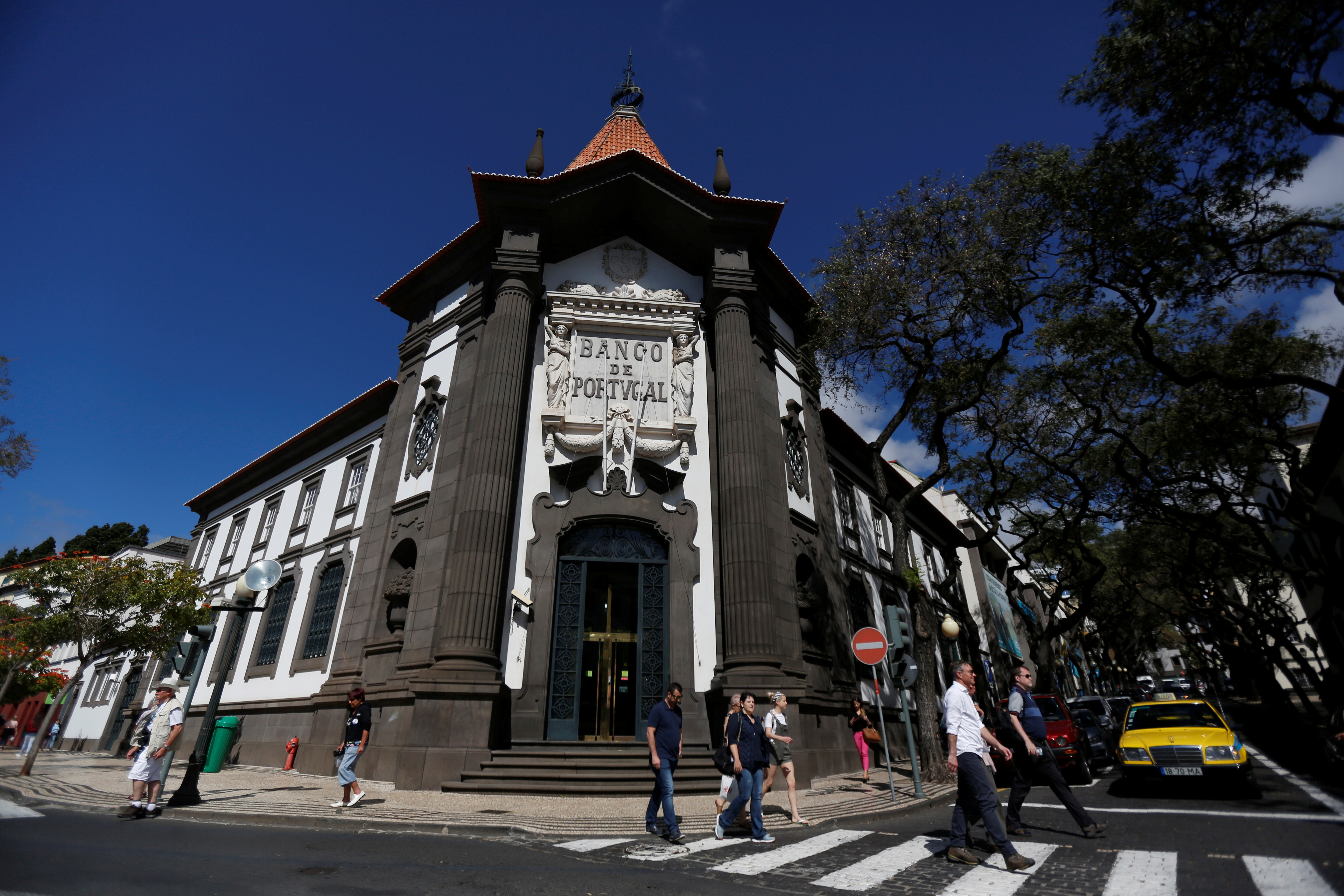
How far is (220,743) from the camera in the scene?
15992 mm

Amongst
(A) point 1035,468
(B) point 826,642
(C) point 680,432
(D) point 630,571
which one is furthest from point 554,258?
(A) point 1035,468

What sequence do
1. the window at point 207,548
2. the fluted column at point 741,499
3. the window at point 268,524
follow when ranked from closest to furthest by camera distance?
the fluted column at point 741,499 < the window at point 268,524 < the window at point 207,548

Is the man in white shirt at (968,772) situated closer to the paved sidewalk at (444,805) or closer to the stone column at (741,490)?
the paved sidewalk at (444,805)

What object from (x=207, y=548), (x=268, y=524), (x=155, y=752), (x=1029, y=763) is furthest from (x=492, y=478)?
(x=207, y=548)

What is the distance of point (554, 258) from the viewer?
18.0m

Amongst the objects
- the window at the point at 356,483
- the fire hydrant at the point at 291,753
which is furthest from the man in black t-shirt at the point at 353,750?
the window at the point at 356,483

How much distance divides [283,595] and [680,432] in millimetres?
15615

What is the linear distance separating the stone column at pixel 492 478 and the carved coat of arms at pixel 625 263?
213 centimetres

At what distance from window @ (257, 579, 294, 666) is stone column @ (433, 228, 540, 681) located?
1071cm

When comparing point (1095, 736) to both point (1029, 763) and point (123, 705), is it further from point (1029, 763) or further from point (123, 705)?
point (123, 705)

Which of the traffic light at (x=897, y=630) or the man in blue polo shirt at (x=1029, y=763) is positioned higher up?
the traffic light at (x=897, y=630)

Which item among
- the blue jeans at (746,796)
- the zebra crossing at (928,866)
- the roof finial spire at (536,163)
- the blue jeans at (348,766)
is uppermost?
the roof finial spire at (536,163)

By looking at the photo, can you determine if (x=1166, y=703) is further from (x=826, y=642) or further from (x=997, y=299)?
(x=997, y=299)

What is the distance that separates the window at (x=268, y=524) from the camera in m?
25.1
